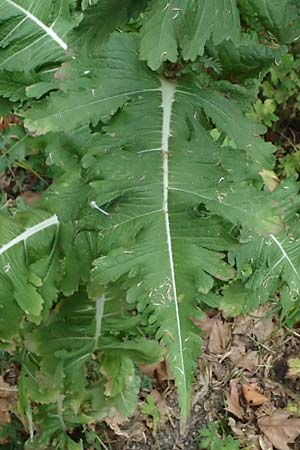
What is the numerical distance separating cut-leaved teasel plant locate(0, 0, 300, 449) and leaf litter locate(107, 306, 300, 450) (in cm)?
61

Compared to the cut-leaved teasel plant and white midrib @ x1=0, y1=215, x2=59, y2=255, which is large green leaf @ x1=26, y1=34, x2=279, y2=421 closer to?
the cut-leaved teasel plant

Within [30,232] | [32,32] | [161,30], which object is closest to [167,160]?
[161,30]

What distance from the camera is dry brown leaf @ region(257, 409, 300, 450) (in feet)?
7.69

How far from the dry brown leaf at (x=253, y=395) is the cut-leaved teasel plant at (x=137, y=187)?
0.75 m

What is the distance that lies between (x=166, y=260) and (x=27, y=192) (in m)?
1.55

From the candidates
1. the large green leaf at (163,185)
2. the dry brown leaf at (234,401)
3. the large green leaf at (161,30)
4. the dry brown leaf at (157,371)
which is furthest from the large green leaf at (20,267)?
the dry brown leaf at (234,401)

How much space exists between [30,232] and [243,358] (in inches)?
47.7

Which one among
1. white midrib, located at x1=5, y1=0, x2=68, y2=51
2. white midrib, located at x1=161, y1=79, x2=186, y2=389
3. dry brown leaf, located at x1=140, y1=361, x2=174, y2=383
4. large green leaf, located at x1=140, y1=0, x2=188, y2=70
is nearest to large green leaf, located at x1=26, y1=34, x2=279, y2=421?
white midrib, located at x1=161, y1=79, x2=186, y2=389

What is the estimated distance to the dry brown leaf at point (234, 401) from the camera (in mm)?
2375

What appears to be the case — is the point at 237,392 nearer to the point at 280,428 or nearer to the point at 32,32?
the point at 280,428

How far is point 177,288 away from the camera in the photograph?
1.07 metres

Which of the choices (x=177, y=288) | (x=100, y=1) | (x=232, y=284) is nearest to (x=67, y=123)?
(x=100, y=1)

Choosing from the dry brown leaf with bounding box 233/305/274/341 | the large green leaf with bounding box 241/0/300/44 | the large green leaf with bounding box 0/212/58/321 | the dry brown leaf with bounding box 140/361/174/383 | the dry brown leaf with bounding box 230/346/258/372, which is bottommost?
the dry brown leaf with bounding box 230/346/258/372

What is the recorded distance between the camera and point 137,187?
1134 millimetres
